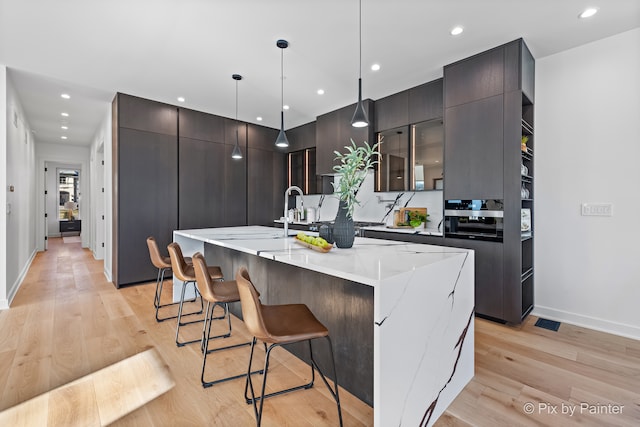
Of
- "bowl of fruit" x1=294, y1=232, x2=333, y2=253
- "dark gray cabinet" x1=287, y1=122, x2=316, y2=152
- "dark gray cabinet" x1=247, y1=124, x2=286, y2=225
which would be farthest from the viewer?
"dark gray cabinet" x1=247, y1=124, x2=286, y2=225

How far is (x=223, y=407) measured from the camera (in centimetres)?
174

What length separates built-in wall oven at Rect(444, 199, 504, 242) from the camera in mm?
2945

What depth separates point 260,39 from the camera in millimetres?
2834

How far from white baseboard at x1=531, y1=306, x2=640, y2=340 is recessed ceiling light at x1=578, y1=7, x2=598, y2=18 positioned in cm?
269

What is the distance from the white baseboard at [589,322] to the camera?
105 inches

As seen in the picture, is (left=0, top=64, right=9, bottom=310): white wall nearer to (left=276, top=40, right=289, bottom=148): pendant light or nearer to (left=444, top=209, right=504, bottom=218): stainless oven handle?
(left=276, top=40, right=289, bottom=148): pendant light

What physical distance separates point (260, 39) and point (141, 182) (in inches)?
112

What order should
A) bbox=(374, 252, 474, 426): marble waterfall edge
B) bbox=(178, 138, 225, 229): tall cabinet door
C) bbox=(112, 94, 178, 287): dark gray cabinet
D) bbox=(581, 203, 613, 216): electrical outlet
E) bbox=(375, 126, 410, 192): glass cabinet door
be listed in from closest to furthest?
bbox=(374, 252, 474, 426): marble waterfall edge
bbox=(581, 203, 613, 216): electrical outlet
bbox=(375, 126, 410, 192): glass cabinet door
bbox=(112, 94, 178, 287): dark gray cabinet
bbox=(178, 138, 225, 229): tall cabinet door

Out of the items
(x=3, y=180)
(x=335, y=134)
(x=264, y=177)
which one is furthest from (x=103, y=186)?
(x=335, y=134)

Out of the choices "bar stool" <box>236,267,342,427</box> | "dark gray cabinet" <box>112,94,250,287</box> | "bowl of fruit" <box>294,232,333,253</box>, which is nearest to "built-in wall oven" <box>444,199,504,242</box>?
"bowl of fruit" <box>294,232,333,253</box>

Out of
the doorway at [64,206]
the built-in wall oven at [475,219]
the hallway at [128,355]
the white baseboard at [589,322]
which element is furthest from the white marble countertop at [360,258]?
the doorway at [64,206]

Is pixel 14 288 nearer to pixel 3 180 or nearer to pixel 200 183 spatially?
pixel 3 180

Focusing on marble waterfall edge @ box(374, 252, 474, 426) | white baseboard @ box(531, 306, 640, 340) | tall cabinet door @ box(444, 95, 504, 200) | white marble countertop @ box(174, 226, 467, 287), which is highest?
tall cabinet door @ box(444, 95, 504, 200)

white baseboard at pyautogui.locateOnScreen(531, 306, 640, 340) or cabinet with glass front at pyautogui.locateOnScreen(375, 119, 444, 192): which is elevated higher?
cabinet with glass front at pyautogui.locateOnScreen(375, 119, 444, 192)
